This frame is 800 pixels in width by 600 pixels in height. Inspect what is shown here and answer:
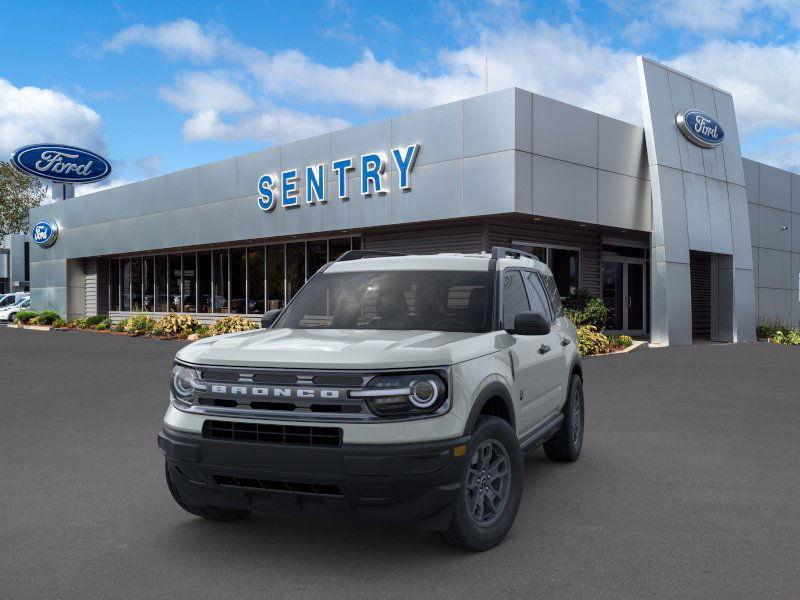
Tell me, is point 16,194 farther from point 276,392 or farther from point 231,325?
point 276,392

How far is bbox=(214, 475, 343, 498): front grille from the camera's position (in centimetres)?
395

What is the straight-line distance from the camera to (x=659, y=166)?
21.0 meters

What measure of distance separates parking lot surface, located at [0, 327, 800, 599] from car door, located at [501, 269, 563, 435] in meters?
0.69

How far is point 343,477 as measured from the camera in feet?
12.7

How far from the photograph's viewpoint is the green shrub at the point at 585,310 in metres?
19.6

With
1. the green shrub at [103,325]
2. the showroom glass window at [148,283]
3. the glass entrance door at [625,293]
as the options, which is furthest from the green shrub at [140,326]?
the glass entrance door at [625,293]

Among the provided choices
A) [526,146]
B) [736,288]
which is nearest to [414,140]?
[526,146]

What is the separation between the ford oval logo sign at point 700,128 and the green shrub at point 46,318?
2843 cm

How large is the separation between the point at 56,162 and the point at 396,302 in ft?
128

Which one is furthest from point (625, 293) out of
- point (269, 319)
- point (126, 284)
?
point (126, 284)

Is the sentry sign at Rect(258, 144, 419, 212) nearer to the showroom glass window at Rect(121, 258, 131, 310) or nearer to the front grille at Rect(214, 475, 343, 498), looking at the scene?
the showroom glass window at Rect(121, 258, 131, 310)

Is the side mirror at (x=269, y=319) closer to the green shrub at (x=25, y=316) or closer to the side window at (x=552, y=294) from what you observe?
the side window at (x=552, y=294)

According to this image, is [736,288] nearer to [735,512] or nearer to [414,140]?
[414,140]

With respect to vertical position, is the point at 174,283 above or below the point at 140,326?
above
